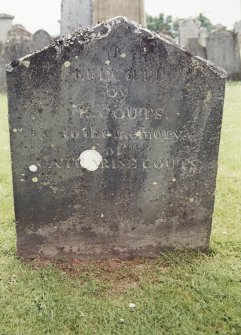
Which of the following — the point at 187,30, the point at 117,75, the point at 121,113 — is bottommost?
the point at 121,113

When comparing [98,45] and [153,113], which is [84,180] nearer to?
[153,113]

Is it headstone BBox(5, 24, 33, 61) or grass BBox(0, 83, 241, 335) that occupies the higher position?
headstone BBox(5, 24, 33, 61)

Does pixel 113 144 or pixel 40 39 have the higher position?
pixel 40 39

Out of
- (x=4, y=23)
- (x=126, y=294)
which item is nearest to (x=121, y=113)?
(x=126, y=294)

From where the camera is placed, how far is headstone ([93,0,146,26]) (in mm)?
6090

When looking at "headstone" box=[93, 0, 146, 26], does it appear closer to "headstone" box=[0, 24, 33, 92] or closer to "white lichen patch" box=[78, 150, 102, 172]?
"white lichen patch" box=[78, 150, 102, 172]

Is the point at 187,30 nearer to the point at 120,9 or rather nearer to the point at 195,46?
the point at 195,46

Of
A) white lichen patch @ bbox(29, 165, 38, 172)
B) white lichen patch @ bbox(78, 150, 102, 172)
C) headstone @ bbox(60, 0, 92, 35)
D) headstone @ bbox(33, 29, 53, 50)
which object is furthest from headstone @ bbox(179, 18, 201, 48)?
white lichen patch @ bbox(29, 165, 38, 172)

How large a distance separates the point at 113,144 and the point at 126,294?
3.85 ft

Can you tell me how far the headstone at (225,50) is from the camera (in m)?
14.7

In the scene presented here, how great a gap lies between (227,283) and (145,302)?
69 centimetres

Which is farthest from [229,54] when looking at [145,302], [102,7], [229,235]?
[145,302]

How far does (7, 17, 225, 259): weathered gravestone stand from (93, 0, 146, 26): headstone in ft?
11.2

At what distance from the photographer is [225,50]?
14.9 meters
